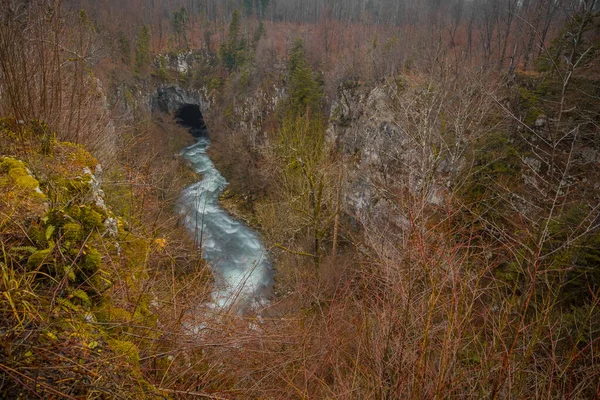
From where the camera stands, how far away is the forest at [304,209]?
2641 mm

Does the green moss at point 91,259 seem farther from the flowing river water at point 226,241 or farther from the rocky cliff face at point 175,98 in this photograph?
the rocky cliff face at point 175,98

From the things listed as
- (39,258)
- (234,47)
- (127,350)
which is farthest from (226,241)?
(234,47)

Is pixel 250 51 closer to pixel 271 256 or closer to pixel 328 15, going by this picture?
pixel 328 15

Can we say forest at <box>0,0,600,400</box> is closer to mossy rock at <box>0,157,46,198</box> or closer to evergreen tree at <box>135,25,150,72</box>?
mossy rock at <box>0,157,46,198</box>

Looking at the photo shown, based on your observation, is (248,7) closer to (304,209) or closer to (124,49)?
(124,49)

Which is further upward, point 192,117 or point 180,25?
point 180,25

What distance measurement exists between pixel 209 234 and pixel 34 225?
20.3 m

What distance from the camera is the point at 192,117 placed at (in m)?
53.0

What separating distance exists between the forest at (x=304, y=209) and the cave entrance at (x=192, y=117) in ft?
0.99

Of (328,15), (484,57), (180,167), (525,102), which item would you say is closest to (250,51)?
(328,15)

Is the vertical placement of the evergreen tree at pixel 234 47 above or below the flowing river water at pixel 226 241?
above

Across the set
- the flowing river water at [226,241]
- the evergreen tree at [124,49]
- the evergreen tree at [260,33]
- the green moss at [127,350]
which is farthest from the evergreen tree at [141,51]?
the green moss at [127,350]

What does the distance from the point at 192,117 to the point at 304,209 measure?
4434 centimetres

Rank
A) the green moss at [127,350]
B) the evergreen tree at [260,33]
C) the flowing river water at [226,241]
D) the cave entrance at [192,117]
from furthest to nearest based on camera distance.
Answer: the evergreen tree at [260,33], the cave entrance at [192,117], the flowing river water at [226,241], the green moss at [127,350]
